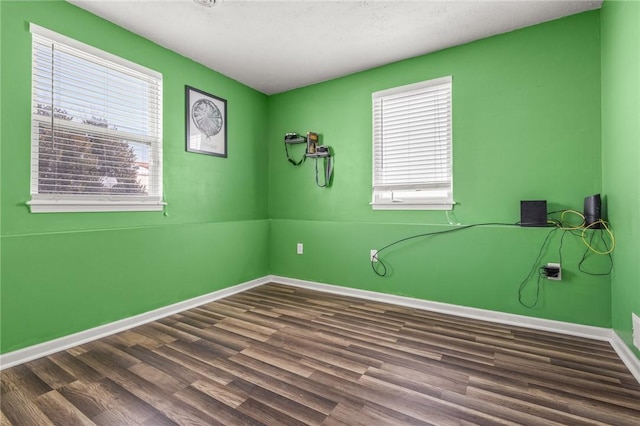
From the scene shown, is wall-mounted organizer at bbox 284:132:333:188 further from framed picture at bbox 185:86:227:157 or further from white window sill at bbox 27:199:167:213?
white window sill at bbox 27:199:167:213

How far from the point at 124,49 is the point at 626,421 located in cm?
416

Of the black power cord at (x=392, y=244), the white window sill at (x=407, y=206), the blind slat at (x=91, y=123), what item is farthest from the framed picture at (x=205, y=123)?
the black power cord at (x=392, y=244)

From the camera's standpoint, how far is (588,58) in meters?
2.43

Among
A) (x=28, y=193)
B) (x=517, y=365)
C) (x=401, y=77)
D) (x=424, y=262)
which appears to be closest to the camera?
(x=517, y=365)

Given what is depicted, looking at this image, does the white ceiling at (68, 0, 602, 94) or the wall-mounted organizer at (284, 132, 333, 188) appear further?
the wall-mounted organizer at (284, 132, 333, 188)

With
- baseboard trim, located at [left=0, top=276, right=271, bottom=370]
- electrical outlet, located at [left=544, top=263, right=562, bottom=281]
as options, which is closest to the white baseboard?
baseboard trim, located at [left=0, top=276, right=271, bottom=370]

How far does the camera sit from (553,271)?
8.07 ft

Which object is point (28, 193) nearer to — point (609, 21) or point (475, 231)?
point (475, 231)

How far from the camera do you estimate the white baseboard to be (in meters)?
2.00

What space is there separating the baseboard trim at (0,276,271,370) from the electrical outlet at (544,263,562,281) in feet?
10.2

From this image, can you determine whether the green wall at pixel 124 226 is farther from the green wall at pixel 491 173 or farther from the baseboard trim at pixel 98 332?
the green wall at pixel 491 173

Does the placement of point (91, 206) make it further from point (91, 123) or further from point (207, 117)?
point (207, 117)

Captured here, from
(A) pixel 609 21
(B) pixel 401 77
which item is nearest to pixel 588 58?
(A) pixel 609 21

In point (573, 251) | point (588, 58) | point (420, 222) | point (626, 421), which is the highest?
point (588, 58)
